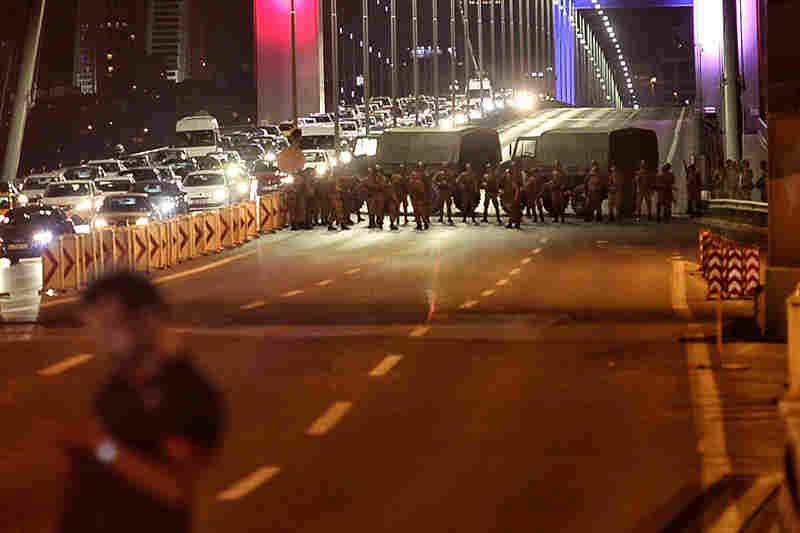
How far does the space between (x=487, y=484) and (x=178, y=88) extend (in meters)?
145

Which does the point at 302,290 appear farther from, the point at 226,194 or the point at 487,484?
the point at 226,194

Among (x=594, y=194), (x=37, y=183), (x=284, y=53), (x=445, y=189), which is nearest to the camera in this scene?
(x=594, y=194)

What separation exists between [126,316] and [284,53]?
93.0 m

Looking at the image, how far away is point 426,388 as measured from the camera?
672 inches

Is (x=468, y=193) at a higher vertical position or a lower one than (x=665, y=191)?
higher

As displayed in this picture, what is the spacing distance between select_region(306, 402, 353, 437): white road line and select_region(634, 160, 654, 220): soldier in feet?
116

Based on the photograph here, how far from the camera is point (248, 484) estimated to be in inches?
469

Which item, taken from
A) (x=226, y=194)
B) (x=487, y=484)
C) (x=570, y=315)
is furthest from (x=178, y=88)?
(x=487, y=484)

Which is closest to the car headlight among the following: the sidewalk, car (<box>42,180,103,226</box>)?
car (<box>42,180,103,226</box>)

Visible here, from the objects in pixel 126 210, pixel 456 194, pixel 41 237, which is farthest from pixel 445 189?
pixel 41 237

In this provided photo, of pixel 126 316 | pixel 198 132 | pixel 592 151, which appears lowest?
pixel 126 316

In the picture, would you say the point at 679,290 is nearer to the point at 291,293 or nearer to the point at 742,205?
the point at 291,293

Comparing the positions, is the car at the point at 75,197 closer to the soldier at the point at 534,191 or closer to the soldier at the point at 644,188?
the soldier at the point at 534,191

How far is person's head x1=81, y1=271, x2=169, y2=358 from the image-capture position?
18.0 ft
